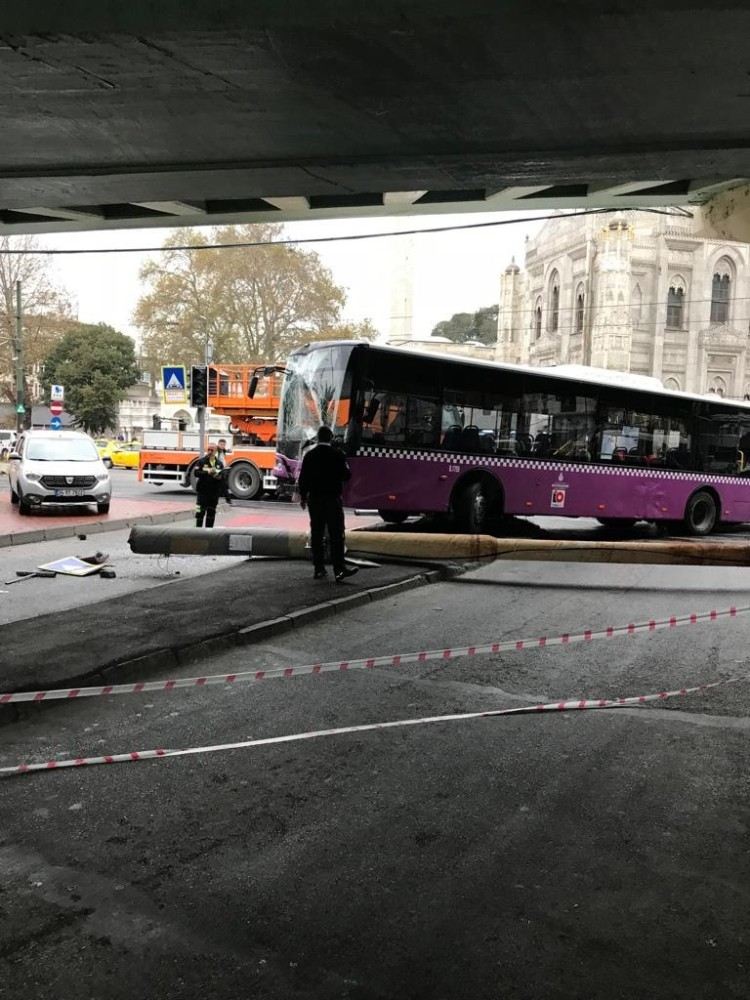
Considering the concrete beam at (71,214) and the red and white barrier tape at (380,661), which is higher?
the concrete beam at (71,214)

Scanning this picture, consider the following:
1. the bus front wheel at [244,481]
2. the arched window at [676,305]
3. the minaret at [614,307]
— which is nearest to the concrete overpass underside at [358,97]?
the bus front wheel at [244,481]

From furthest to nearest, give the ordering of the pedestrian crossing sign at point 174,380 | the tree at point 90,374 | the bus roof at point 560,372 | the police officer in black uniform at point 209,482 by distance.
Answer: the tree at point 90,374 < the pedestrian crossing sign at point 174,380 < the bus roof at point 560,372 < the police officer in black uniform at point 209,482

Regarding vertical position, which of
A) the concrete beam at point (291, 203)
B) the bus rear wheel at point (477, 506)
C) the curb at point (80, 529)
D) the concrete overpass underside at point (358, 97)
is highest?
the concrete beam at point (291, 203)

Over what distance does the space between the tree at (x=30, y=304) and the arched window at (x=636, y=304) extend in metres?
37.0

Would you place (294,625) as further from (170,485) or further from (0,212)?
(170,485)

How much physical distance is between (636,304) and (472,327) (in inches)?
2368

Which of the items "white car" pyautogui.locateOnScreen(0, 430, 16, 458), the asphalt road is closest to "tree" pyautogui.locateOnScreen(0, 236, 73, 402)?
"white car" pyautogui.locateOnScreen(0, 430, 16, 458)

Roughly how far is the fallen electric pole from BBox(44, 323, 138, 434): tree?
2328 inches

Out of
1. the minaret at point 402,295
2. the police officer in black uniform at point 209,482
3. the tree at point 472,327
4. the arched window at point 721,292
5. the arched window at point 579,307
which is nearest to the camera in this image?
the police officer in black uniform at point 209,482

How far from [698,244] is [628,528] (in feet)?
151

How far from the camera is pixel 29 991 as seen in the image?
9.04 feet

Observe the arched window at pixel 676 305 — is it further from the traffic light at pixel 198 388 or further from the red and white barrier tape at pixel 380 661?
the red and white barrier tape at pixel 380 661

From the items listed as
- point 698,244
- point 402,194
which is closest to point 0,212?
point 402,194

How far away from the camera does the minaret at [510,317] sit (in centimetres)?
7538
